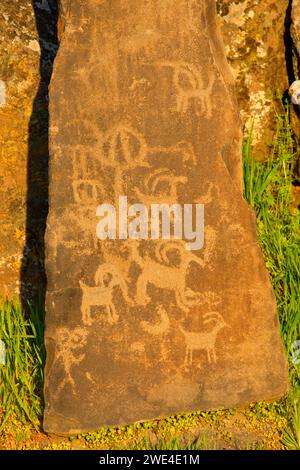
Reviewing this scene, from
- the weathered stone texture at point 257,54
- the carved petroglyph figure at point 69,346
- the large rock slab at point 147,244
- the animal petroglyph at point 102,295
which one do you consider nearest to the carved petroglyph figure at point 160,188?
the large rock slab at point 147,244

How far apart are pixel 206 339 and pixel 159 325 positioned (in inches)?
7.3

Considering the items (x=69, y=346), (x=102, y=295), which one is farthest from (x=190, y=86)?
(x=69, y=346)

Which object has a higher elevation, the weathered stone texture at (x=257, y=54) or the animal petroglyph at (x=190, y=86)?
the weathered stone texture at (x=257, y=54)

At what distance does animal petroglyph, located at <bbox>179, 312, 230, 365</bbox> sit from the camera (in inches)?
102

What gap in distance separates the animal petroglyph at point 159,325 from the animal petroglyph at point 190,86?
773 mm

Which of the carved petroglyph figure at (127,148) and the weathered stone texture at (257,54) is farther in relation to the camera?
the weathered stone texture at (257,54)

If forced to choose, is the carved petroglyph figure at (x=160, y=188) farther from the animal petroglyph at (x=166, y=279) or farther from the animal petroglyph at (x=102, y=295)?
the animal petroglyph at (x=102, y=295)

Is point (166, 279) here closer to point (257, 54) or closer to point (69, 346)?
point (69, 346)

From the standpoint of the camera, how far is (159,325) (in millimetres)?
2586

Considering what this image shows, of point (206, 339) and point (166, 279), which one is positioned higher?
point (166, 279)

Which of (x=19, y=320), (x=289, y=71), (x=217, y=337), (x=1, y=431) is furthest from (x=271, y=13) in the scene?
(x=1, y=431)

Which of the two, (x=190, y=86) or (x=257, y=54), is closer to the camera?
(x=190, y=86)

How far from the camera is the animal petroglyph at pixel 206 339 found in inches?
102

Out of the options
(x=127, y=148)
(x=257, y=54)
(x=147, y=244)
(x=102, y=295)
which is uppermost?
(x=257, y=54)
